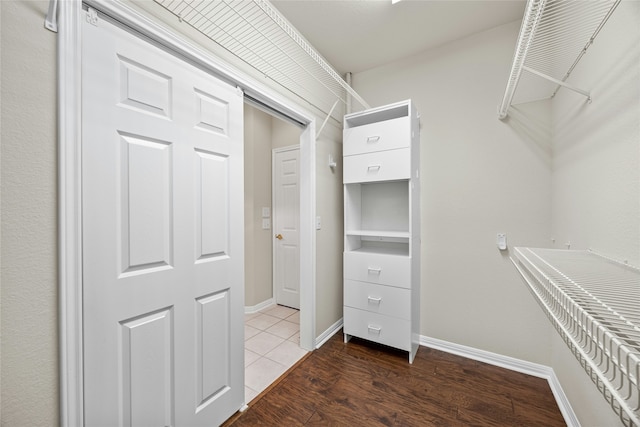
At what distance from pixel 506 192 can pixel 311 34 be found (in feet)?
6.92

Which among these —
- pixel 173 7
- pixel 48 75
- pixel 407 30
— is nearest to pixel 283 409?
pixel 48 75

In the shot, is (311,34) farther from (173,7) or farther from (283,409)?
(283,409)

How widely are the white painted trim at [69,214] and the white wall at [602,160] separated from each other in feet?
6.92

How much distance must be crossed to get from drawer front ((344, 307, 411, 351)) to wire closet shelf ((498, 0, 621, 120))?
1.93 meters

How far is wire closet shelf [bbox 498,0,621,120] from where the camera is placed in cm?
103

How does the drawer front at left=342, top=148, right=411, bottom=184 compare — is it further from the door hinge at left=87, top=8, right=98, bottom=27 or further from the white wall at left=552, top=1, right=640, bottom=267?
the door hinge at left=87, top=8, right=98, bottom=27

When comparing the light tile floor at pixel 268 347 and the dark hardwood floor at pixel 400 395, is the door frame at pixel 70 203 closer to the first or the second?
the dark hardwood floor at pixel 400 395

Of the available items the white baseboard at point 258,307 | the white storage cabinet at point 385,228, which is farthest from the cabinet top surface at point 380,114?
the white baseboard at point 258,307

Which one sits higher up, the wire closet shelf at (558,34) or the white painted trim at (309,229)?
the wire closet shelf at (558,34)

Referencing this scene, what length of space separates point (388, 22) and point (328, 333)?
2.82 m

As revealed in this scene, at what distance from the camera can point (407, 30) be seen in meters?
2.04

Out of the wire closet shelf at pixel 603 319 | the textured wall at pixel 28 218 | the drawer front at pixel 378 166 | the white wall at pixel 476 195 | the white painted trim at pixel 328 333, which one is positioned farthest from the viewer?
the white painted trim at pixel 328 333

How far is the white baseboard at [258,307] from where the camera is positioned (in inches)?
124

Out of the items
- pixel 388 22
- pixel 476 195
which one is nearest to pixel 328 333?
pixel 476 195
